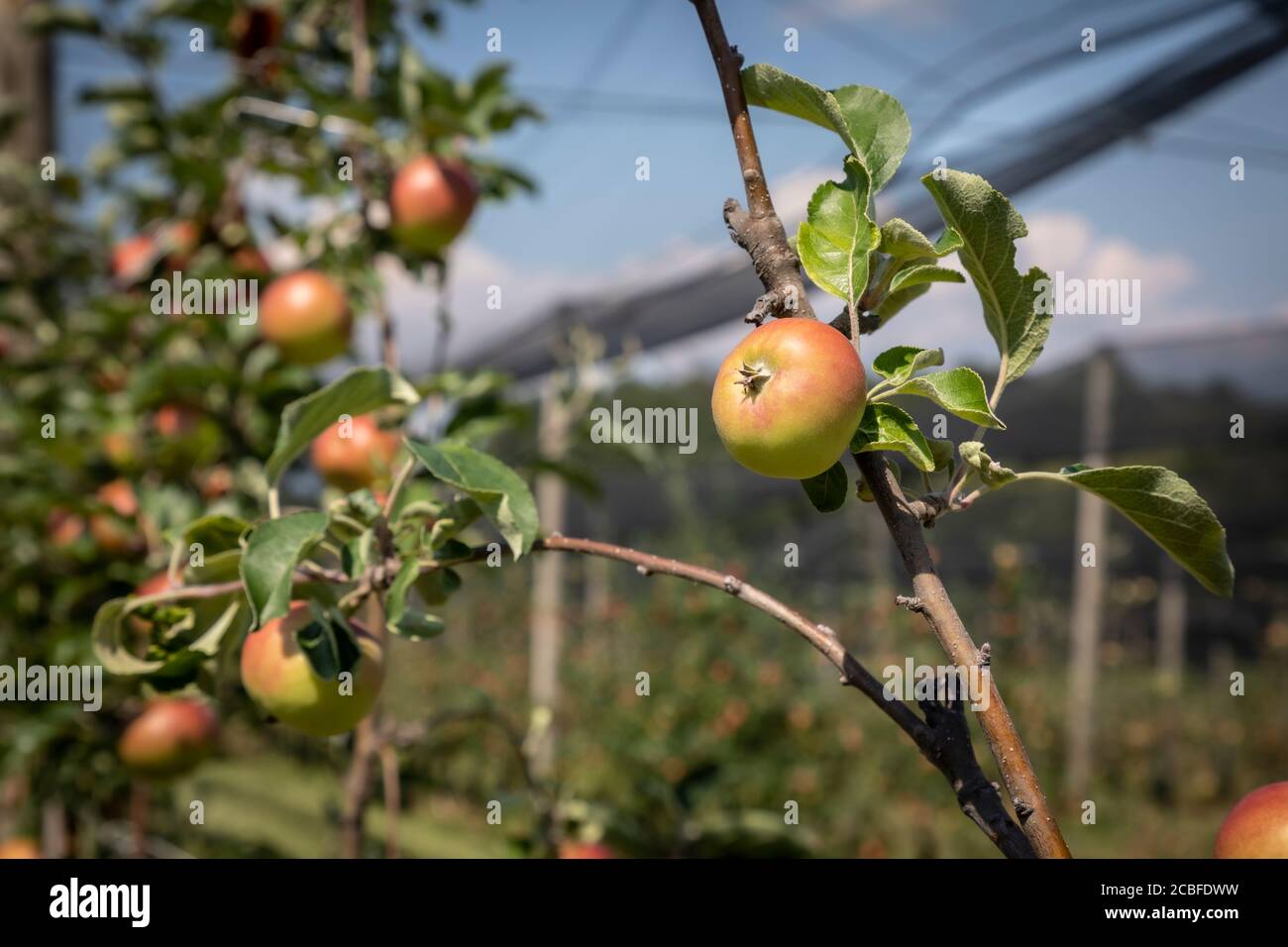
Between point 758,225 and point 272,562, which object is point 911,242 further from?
point 272,562

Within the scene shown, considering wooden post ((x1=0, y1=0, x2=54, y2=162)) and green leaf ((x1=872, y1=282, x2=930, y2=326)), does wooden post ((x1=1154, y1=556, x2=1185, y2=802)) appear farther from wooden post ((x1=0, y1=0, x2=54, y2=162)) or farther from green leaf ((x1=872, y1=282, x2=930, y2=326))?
green leaf ((x1=872, y1=282, x2=930, y2=326))

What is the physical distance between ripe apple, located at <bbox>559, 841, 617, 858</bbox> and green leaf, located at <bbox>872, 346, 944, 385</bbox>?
656 millimetres

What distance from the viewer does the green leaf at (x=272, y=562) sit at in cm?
49

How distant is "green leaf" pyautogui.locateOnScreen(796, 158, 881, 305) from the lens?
0.44 metres

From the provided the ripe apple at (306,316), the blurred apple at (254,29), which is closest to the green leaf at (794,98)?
the ripe apple at (306,316)

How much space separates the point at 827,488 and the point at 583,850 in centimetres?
63

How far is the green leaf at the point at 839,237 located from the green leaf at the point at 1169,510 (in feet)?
0.35

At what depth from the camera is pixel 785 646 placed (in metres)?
3.39

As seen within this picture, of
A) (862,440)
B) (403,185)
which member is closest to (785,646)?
(403,185)

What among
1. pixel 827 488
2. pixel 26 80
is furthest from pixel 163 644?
pixel 26 80

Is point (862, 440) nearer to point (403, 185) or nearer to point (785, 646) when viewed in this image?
point (403, 185)

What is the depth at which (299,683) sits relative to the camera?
57 centimetres

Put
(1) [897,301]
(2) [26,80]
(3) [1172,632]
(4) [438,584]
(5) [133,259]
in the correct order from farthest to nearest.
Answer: (3) [1172,632]
(2) [26,80]
(5) [133,259]
(4) [438,584]
(1) [897,301]
